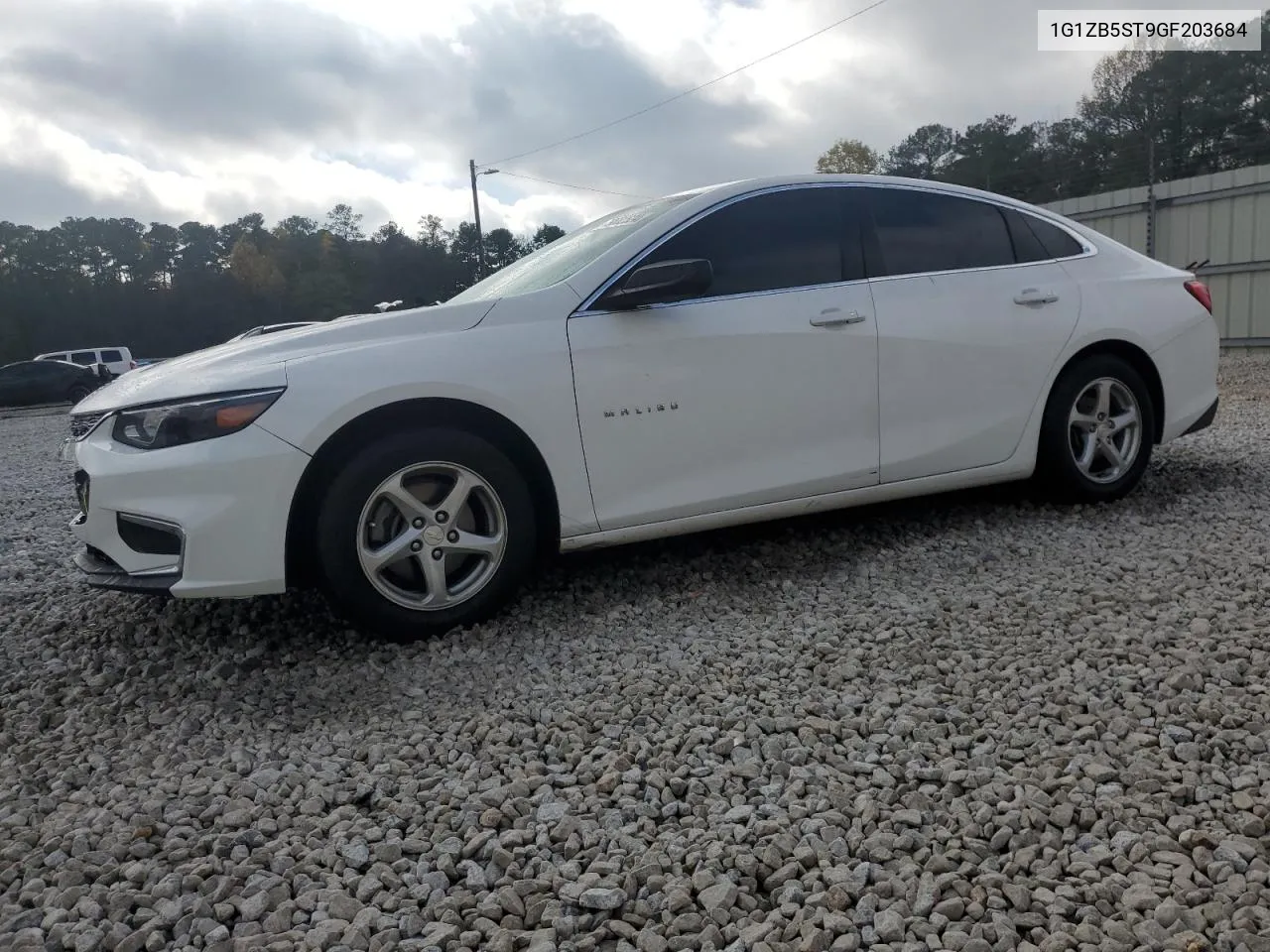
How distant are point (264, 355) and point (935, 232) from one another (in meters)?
2.89

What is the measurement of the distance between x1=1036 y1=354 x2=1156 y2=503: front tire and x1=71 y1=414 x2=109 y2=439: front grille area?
3.94 meters

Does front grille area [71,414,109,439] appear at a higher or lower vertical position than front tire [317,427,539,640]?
higher

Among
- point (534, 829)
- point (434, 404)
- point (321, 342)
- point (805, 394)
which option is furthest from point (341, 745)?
point (805, 394)

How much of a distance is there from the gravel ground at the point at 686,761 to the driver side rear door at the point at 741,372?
1.42 feet

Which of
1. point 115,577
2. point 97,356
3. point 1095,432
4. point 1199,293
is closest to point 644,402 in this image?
point 115,577

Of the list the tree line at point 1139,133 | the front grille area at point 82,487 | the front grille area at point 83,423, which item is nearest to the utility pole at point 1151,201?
the tree line at point 1139,133

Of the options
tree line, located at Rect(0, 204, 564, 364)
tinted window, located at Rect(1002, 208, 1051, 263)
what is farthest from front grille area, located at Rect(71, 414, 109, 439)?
tree line, located at Rect(0, 204, 564, 364)

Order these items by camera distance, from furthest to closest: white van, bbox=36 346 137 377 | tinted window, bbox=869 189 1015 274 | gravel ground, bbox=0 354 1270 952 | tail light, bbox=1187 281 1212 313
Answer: white van, bbox=36 346 137 377 → tail light, bbox=1187 281 1212 313 → tinted window, bbox=869 189 1015 274 → gravel ground, bbox=0 354 1270 952

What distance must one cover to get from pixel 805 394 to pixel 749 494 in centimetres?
47

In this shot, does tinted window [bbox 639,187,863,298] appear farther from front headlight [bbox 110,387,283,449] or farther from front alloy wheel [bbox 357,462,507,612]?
front headlight [bbox 110,387,283,449]

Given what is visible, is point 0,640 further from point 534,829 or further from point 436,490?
point 534,829

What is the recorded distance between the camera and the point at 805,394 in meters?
3.80

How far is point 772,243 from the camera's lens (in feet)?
12.8

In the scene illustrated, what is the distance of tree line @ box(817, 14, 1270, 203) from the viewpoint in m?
20.4
